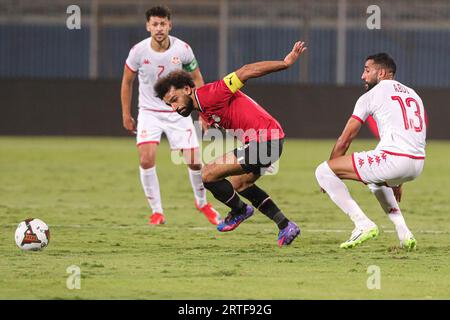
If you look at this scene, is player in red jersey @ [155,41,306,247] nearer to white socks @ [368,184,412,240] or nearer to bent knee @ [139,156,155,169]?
white socks @ [368,184,412,240]

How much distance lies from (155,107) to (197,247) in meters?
2.86

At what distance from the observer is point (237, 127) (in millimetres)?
9859

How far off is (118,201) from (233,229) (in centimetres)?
407

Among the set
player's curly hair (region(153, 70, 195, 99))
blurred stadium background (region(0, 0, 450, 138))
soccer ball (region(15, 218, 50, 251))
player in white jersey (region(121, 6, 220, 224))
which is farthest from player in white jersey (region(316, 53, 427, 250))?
blurred stadium background (region(0, 0, 450, 138))

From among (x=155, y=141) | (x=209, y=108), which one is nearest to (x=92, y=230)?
(x=155, y=141)

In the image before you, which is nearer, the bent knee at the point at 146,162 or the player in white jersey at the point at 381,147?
the player in white jersey at the point at 381,147

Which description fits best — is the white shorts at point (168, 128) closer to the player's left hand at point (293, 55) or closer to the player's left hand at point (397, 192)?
the player's left hand at point (293, 55)

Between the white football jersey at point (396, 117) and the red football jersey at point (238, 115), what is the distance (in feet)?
3.22

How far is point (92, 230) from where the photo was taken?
11.1 metres

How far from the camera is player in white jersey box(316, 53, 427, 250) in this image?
9.16 metres

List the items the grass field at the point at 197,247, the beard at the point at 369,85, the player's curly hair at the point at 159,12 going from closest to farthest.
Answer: the grass field at the point at 197,247 → the beard at the point at 369,85 → the player's curly hair at the point at 159,12

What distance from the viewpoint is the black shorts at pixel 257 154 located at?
9.75 metres

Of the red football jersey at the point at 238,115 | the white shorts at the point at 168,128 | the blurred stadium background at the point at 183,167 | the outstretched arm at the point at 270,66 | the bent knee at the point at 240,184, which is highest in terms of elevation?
the outstretched arm at the point at 270,66

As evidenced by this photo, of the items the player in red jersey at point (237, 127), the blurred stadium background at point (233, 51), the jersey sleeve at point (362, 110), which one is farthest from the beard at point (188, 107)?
the blurred stadium background at point (233, 51)
